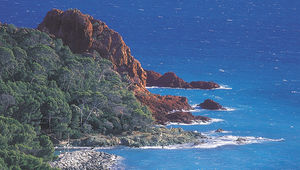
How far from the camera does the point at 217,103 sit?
92.6 m

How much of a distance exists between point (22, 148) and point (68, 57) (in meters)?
32.5

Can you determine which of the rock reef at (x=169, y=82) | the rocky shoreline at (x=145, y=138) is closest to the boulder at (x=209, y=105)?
the rock reef at (x=169, y=82)

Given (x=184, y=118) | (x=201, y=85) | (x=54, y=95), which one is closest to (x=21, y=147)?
(x=54, y=95)

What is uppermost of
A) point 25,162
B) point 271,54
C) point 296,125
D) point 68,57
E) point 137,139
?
point 271,54

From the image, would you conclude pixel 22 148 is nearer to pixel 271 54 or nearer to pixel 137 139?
pixel 137 139

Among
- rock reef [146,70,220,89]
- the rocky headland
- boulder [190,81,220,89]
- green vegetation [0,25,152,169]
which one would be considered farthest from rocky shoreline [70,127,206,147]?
boulder [190,81,220,89]

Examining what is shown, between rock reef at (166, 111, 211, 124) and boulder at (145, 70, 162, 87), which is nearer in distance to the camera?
rock reef at (166, 111, 211, 124)

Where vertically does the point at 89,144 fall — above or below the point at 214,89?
below

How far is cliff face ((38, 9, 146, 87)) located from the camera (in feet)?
291

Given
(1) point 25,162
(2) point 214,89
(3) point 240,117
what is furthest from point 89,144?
(2) point 214,89

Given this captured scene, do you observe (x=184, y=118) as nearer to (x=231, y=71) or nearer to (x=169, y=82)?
(x=169, y=82)

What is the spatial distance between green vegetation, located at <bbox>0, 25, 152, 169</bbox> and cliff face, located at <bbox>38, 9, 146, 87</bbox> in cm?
255

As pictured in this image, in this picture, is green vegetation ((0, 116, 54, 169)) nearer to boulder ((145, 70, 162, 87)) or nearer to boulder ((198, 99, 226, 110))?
boulder ((198, 99, 226, 110))

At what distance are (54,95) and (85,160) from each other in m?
11.1
